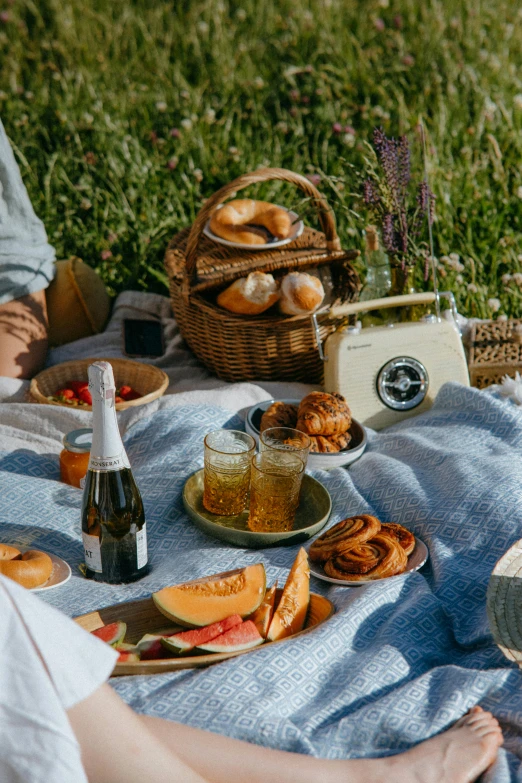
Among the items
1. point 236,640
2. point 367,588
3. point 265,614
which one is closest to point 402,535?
point 367,588

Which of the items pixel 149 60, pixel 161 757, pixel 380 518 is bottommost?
pixel 380 518

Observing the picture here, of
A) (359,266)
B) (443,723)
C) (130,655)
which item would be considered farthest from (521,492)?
(359,266)

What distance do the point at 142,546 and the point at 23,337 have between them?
4.79ft

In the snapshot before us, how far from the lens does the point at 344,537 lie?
6.92 ft

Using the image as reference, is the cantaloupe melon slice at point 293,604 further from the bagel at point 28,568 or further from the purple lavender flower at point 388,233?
the purple lavender flower at point 388,233

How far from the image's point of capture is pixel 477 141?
189 inches

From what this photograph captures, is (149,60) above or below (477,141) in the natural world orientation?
above

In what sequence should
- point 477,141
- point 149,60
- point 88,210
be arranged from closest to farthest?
1. point 88,210
2. point 477,141
3. point 149,60

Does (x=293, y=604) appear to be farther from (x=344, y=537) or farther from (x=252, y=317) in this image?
(x=252, y=317)

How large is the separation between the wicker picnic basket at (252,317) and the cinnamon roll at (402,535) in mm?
1089

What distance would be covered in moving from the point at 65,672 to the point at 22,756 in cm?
14

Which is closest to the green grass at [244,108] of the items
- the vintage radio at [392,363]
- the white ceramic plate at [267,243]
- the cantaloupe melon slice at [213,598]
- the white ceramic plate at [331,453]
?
the white ceramic plate at [267,243]

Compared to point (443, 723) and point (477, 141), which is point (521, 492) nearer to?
point (443, 723)

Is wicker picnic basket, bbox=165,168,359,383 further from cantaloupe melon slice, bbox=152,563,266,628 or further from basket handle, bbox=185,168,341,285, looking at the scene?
cantaloupe melon slice, bbox=152,563,266,628
